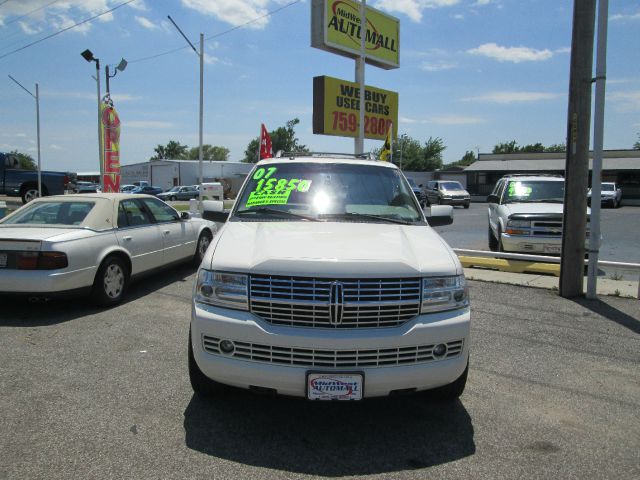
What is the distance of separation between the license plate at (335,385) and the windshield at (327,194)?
5.19ft

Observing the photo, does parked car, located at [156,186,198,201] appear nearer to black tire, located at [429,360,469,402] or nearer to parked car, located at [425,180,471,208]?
parked car, located at [425,180,471,208]

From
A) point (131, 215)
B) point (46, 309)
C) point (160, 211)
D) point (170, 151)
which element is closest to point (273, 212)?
point (131, 215)

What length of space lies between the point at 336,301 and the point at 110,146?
16443 millimetres

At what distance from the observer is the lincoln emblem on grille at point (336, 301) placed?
10.2ft

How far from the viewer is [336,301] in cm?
311

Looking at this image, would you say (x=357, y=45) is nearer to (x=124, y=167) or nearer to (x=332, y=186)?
(x=332, y=186)

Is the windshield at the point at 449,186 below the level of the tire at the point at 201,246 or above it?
above

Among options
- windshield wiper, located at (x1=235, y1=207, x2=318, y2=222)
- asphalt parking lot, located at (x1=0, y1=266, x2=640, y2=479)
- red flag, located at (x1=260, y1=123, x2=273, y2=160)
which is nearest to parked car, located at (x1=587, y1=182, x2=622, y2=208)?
red flag, located at (x1=260, y1=123, x2=273, y2=160)

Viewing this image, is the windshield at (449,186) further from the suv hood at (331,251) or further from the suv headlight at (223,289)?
the suv headlight at (223,289)

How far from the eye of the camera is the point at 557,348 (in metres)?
5.13

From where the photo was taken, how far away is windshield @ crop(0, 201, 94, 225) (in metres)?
6.55

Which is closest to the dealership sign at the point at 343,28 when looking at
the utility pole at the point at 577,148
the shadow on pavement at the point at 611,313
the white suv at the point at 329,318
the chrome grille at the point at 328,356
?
the utility pole at the point at 577,148

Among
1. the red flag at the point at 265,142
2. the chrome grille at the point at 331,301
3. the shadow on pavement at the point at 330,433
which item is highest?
the red flag at the point at 265,142

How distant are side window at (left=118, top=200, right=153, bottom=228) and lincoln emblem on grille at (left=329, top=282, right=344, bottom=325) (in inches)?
184
